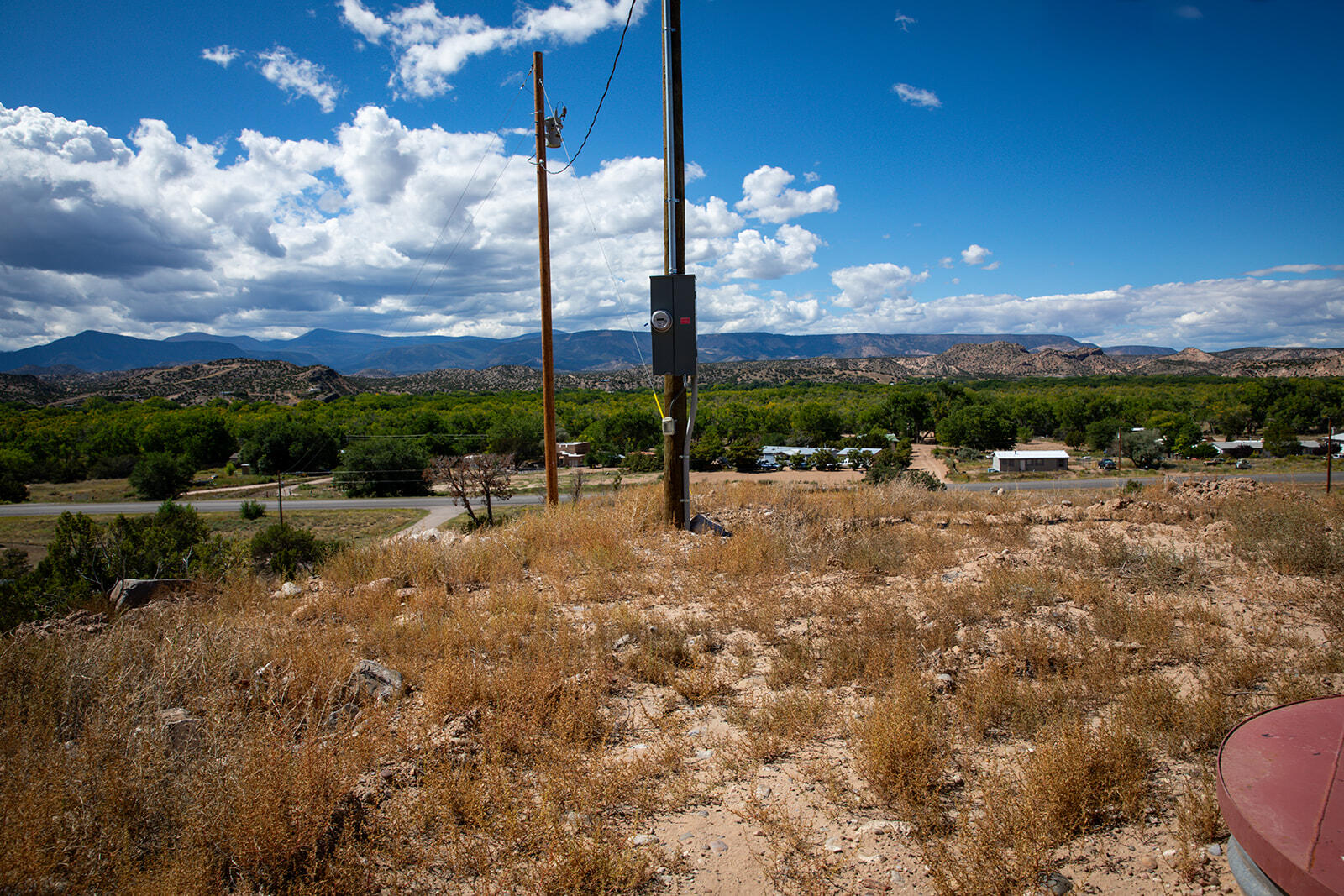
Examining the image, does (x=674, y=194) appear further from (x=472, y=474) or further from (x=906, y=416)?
(x=906, y=416)

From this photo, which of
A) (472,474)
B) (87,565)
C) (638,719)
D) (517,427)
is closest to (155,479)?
(517,427)

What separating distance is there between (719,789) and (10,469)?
254 ft

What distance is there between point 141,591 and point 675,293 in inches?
263

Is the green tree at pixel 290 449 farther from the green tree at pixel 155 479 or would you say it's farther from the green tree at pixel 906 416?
the green tree at pixel 906 416

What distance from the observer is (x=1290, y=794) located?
2273 millimetres

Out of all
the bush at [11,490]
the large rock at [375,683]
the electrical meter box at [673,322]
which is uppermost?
the electrical meter box at [673,322]

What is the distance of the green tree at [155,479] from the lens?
5488 cm

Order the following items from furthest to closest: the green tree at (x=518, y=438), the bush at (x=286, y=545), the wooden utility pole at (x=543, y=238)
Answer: the green tree at (x=518, y=438)
the bush at (x=286, y=545)
the wooden utility pole at (x=543, y=238)

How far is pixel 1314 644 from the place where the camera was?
4.55 m

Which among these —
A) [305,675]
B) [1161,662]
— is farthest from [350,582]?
[1161,662]

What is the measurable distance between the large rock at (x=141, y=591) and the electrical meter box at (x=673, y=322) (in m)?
5.78

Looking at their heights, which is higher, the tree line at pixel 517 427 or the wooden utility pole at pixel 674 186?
the wooden utility pole at pixel 674 186

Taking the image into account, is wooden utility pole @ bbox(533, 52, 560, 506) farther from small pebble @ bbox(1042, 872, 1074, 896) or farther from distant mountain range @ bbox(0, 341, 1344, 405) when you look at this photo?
distant mountain range @ bbox(0, 341, 1344, 405)

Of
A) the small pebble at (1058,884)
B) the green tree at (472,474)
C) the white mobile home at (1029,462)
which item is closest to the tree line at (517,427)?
the white mobile home at (1029,462)
